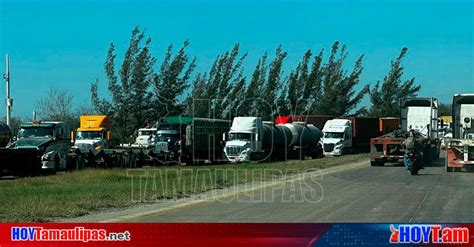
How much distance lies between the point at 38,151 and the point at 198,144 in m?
13.1

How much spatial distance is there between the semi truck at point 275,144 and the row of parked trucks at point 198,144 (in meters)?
0.06

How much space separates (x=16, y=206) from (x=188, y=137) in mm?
25864

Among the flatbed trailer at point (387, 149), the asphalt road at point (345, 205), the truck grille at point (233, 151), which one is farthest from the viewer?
the truck grille at point (233, 151)

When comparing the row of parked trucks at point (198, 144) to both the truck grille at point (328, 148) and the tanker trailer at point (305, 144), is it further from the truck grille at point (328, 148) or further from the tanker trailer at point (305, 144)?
the truck grille at point (328, 148)

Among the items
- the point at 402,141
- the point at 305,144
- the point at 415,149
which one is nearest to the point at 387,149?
the point at 402,141

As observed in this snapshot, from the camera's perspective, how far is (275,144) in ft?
141

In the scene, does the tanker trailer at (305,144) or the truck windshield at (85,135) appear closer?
the truck windshield at (85,135)

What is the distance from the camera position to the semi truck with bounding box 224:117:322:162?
38.1 metres

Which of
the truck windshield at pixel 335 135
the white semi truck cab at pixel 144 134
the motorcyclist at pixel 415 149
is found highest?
the white semi truck cab at pixel 144 134

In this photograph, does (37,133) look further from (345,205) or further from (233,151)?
A: (345,205)

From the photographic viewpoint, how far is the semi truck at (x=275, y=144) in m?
38.1

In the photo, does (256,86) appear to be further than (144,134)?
No

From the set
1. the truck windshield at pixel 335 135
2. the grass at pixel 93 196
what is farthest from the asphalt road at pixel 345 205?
the truck windshield at pixel 335 135

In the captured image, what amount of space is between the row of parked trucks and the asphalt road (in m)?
3.71
